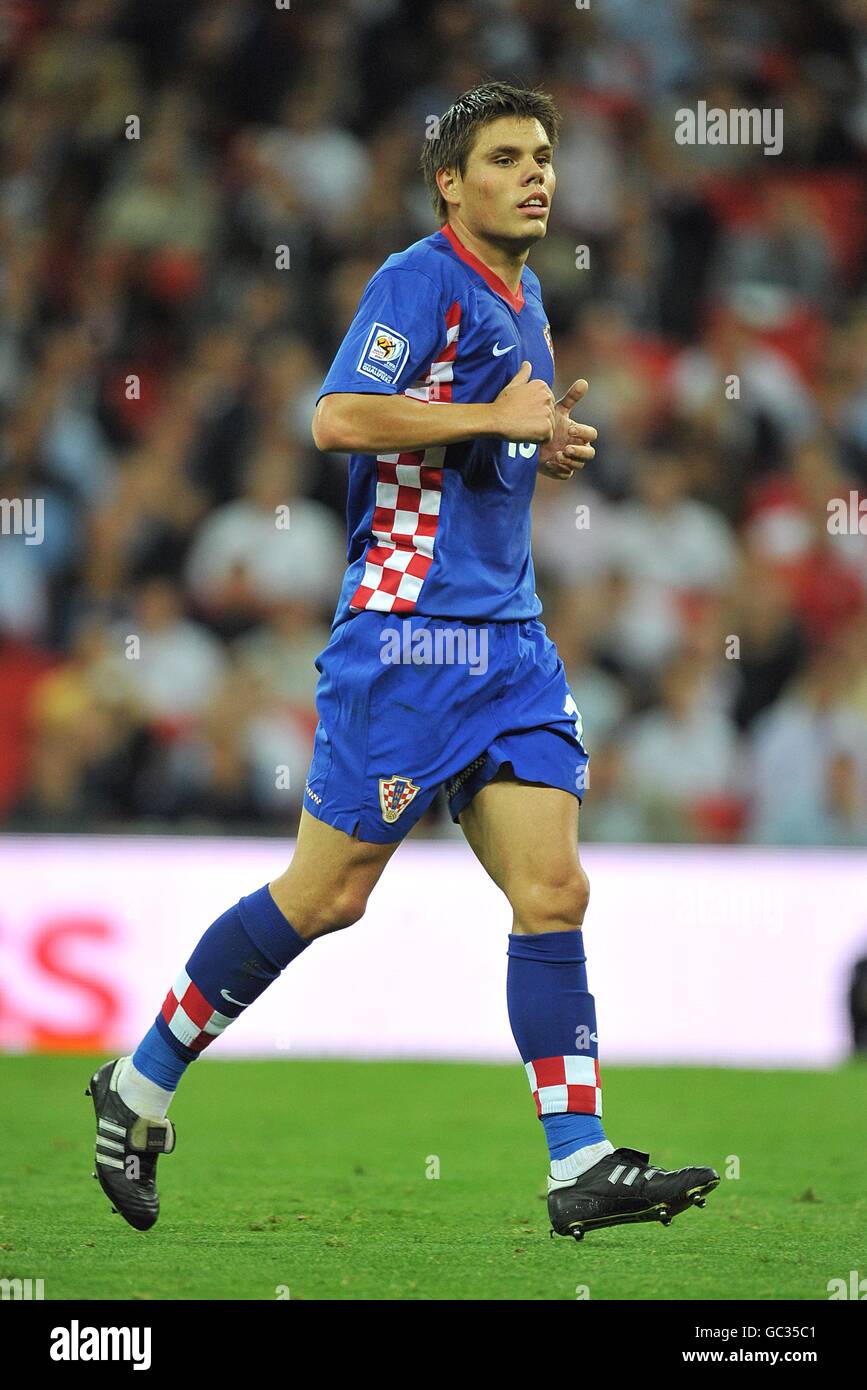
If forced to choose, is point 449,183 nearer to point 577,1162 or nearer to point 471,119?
point 471,119

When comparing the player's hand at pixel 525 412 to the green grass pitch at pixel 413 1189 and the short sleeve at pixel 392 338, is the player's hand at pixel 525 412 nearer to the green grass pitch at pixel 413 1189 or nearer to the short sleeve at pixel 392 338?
the short sleeve at pixel 392 338

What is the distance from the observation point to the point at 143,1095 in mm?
4035

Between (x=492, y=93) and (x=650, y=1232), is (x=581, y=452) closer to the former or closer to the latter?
(x=492, y=93)

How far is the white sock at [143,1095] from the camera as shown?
4.03m

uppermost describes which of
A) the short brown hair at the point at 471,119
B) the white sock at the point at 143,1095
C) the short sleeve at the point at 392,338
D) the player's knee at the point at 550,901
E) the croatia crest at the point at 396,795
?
the short brown hair at the point at 471,119

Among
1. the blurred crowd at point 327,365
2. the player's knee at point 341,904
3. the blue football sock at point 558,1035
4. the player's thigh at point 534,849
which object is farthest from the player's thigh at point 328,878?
the blurred crowd at point 327,365

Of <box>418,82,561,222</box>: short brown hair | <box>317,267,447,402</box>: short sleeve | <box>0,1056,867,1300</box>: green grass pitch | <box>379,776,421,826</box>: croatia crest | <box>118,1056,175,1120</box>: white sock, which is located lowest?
<box>0,1056,867,1300</box>: green grass pitch

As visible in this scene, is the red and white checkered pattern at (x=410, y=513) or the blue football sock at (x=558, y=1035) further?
the red and white checkered pattern at (x=410, y=513)

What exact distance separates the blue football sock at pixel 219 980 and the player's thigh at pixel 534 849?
448 millimetres

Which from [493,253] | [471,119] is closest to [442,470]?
[493,253]

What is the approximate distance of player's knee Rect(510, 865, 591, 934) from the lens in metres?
3.80

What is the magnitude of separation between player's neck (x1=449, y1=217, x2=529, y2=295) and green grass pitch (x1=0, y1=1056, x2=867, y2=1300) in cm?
200

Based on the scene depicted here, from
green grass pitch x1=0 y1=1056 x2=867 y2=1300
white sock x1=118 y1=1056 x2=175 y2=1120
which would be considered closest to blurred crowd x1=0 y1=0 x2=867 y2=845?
green grass pitch x1=0 y1=1056 x2=867 y2=1300

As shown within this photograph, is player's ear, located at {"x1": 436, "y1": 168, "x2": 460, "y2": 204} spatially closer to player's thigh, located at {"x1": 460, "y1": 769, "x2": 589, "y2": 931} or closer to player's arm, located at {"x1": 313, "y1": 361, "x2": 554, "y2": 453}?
player's arm, located at {"x1": 313, "y1": 361, "x2": 554, "y2": 453}
